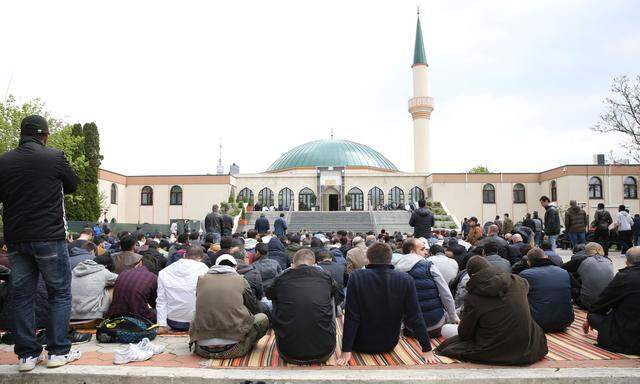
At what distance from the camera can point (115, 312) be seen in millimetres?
5723

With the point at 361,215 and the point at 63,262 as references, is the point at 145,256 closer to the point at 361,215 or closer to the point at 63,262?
the point at 63,262

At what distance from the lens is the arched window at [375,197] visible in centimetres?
3856

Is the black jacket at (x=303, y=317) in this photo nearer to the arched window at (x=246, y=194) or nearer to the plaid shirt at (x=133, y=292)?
the plaid shirt at (x=133, y=292)

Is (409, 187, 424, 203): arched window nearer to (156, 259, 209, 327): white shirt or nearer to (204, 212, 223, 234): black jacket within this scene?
(204, 212, 223, 234): black jacket

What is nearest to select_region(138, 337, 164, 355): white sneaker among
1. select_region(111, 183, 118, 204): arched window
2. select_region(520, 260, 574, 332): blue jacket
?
select_region(520, 260, 574, 332): blue jacket

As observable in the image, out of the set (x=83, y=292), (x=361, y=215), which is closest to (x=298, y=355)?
(x=83, y=292)

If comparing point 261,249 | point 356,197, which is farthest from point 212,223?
point 356,197

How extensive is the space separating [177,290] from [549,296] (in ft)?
14.6

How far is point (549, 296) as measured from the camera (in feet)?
18.8

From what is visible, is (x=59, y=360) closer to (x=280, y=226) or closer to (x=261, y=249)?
(x=261, y=249)

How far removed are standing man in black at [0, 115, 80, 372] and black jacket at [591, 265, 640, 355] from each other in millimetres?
5307

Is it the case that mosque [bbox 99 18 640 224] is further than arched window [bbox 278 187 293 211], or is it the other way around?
arched window [bbox 278 187 293 211]

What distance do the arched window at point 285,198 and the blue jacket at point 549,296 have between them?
108 feet

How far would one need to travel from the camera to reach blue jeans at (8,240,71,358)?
4156mm
